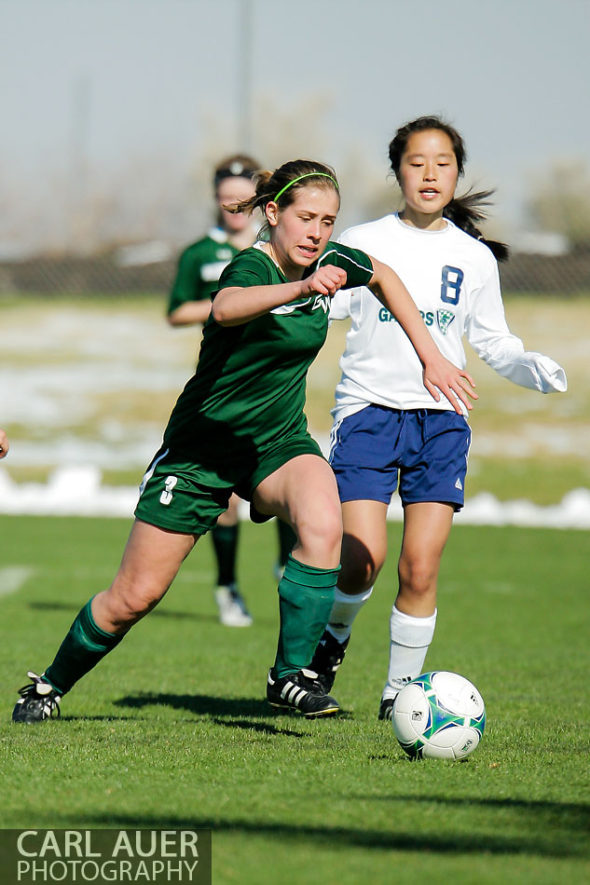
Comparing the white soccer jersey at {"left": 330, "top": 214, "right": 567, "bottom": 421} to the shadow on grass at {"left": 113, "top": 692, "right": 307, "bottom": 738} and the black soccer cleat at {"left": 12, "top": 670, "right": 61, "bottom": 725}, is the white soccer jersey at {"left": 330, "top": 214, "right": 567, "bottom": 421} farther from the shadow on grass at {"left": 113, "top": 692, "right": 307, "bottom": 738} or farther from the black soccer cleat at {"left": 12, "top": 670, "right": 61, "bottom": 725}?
the black soccer cleat at {"left": 12, "top": 670, "right": 61, "bottom": 725}

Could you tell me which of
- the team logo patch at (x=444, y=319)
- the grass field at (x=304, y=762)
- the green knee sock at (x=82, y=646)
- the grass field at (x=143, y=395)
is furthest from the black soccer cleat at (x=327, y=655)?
the grass field at (x=143, y=395)

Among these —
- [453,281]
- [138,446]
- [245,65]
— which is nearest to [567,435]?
[138,446]

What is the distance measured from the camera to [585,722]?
5105mm

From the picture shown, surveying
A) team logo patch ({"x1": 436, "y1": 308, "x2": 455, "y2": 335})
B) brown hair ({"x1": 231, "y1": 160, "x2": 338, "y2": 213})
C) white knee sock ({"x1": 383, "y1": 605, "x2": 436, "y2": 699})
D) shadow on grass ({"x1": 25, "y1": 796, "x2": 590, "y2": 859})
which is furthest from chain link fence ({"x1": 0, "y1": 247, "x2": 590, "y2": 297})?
shadow on grass ({"x1": 25, "y1": 796, "x2": 590, "y2": 859})

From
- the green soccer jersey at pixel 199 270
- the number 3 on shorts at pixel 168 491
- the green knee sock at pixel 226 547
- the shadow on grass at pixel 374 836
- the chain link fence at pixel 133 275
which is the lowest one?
the shadow on grass at pixel 374 836

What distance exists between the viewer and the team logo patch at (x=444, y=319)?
17.0 feet

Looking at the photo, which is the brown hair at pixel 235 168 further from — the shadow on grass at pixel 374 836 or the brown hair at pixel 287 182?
the shadow on grass at pixel 374 836

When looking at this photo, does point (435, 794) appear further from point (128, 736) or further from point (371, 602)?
point (371, 602)

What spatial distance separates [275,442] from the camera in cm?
475

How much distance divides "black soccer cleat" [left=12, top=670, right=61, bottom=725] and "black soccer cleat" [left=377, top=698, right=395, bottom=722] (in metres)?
1.30

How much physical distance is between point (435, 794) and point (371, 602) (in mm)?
7058

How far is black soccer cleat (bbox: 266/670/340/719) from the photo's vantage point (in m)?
4.43

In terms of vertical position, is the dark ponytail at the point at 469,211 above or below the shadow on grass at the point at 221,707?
above

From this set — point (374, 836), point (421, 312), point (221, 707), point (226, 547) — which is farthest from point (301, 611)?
point (226, 547)
